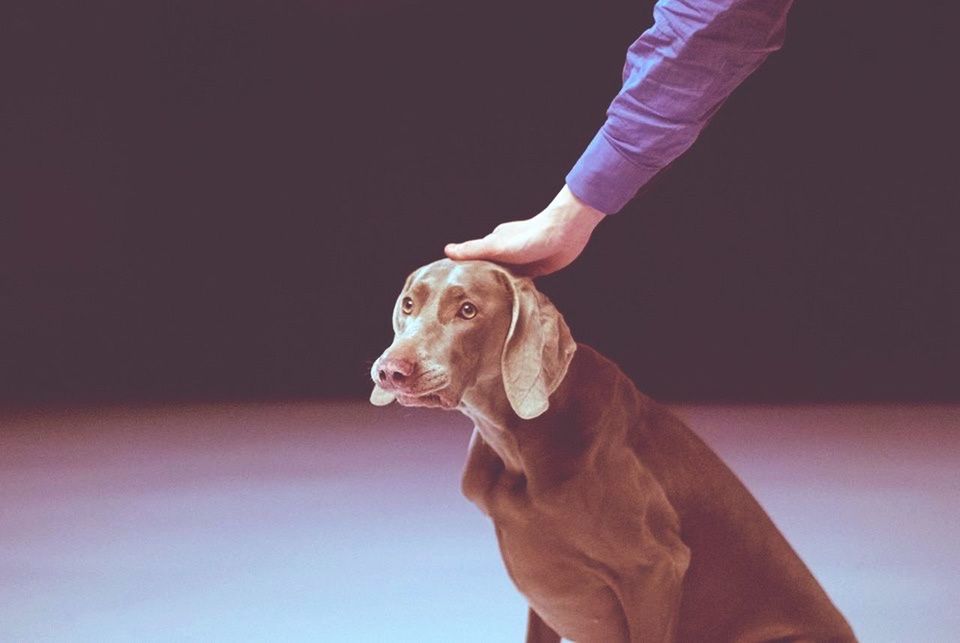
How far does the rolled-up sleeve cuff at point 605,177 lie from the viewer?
1.16 m

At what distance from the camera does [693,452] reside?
4.15 ft

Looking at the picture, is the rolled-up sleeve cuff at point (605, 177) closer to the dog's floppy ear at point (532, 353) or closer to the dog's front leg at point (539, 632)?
the dog's floppy ear at point (532, 353)

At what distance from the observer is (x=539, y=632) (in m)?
1.43

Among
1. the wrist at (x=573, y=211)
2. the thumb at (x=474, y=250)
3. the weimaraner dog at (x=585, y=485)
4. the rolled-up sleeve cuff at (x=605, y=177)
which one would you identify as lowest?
the weimaraner dog at (x=585, y=485)

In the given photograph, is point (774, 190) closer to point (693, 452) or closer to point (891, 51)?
point (891, 51)

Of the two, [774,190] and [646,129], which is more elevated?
[774,190]

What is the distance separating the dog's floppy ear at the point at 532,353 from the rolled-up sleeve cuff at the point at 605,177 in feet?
0.36

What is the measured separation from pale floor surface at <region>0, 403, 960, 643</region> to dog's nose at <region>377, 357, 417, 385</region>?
3.43 feet

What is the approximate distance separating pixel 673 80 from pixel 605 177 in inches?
4.6

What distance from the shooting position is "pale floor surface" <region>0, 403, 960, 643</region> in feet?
7.11

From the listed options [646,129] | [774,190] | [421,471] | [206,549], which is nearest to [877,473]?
[421,471]

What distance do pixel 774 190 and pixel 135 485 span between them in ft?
10.8

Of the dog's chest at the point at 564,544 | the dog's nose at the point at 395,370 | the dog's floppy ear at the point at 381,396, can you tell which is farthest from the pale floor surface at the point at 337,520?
the dog's nose at the point at 395,370

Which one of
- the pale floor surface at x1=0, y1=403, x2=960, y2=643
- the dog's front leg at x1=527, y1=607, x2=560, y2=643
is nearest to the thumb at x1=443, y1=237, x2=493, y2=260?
the dog's front leg at x1=527, y1=607, x2=560, y2=643
